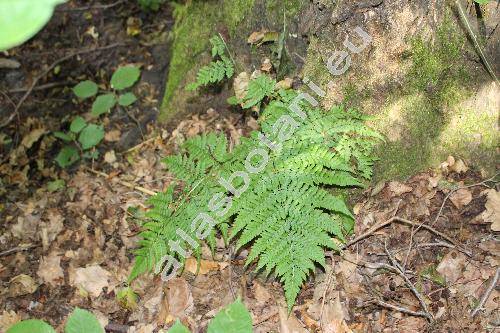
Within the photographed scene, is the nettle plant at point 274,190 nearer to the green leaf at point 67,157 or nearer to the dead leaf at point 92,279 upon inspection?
the dead leaf at point 92,279

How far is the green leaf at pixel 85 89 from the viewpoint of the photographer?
15.7 feet

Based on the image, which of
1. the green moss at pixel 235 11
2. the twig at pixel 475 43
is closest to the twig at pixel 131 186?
the green moss at pixel 235 11

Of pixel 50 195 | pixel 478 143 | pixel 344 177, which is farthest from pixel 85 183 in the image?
pixel 478 143

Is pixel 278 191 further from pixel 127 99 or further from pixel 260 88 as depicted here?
pixel 127 99

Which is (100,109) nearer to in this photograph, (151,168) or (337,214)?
(151,168)

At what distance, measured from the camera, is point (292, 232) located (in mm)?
2848

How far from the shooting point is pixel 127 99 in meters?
4.76

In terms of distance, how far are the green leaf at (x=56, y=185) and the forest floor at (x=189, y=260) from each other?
12 millimetres

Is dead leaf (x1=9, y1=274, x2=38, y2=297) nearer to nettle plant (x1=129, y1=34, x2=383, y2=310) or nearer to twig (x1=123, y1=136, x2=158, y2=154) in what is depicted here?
nettle plant (x1=129, y1=34, x2=383, y2=310)

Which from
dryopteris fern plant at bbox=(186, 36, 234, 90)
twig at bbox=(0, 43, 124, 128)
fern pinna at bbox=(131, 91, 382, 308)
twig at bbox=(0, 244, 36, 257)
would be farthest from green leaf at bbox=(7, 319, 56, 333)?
twig at bbox=(0, 43, 124, 128)

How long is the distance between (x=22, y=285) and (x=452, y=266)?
3.05 meters

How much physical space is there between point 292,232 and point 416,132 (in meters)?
1.07

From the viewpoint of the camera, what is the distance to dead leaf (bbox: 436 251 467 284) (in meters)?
2.85

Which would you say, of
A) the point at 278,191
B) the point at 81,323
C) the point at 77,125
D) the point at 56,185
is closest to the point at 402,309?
the point at 278,191
